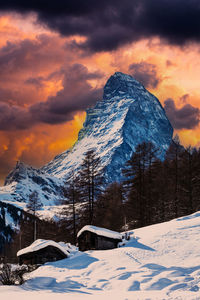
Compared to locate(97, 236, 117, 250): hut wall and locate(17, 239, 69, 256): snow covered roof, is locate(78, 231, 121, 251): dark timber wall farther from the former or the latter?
locate(17, 239, 69, 256): snow covered roof

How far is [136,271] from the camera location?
1695 centimetres

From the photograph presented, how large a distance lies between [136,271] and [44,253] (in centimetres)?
1335

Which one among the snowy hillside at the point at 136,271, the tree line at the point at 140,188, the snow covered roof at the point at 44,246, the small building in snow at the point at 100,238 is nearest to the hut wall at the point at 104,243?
the small building in snow at the point at 100,238

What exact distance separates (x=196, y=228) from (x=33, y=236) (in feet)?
95.4

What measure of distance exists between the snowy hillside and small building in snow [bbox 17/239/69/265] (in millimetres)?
1720

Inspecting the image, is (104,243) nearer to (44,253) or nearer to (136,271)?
(44,253)

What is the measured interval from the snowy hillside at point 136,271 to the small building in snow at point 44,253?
5.64 feet

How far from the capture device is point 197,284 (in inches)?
535

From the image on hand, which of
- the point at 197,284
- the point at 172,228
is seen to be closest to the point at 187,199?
the point at 172,228

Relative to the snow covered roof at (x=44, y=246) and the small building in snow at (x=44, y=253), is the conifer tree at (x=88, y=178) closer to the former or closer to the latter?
the snow covered roof at (x=44, y=246)

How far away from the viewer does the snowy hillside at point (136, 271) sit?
12.6m

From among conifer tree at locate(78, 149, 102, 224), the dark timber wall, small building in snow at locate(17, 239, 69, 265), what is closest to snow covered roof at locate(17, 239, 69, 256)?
small building in snow at locate(17, 239, 69, 265)

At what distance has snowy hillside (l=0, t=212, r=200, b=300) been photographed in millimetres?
12562

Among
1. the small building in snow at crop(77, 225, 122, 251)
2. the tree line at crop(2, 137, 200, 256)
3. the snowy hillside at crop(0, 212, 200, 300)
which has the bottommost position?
the snowy hillside at crop(0, 212, 200, 300)
